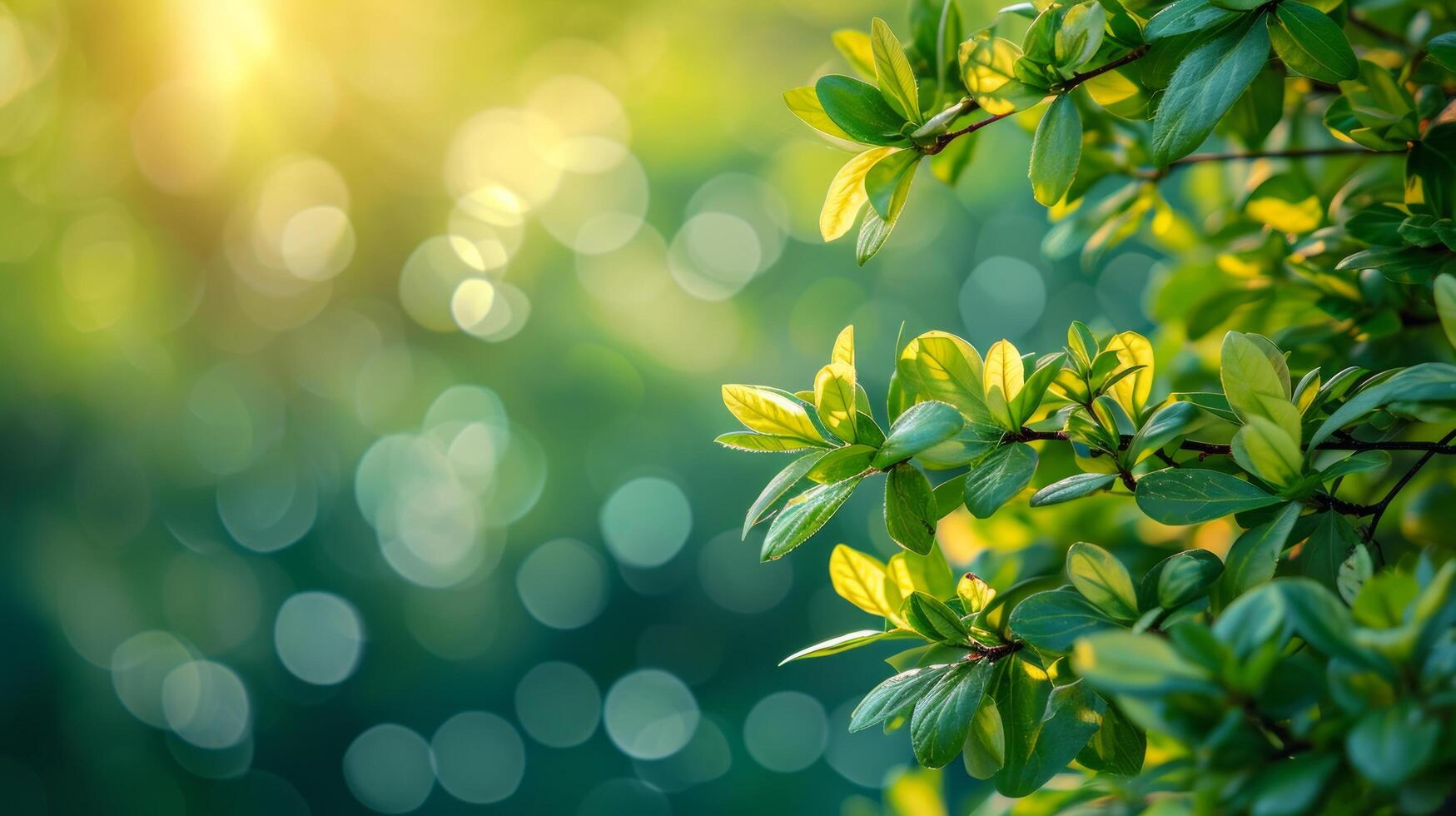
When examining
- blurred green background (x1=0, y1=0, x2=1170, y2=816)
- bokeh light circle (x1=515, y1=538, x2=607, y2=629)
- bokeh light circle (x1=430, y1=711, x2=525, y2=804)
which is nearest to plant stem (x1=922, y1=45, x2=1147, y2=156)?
blurred green background (x1=0, y1=0, x2=1170, y2=816)

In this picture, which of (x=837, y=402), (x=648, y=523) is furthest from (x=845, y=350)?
(x=648, y=523)

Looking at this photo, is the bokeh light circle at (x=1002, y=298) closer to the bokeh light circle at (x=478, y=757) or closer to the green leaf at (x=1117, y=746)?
the bokeh light circle at (x=478, y=757)

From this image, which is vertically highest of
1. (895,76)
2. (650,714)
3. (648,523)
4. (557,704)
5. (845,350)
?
(895,76)

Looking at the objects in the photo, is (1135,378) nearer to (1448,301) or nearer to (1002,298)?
(1448,301)

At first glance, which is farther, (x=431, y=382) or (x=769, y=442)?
(x=431, y=382)

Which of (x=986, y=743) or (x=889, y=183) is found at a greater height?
(x=889, y=183)
